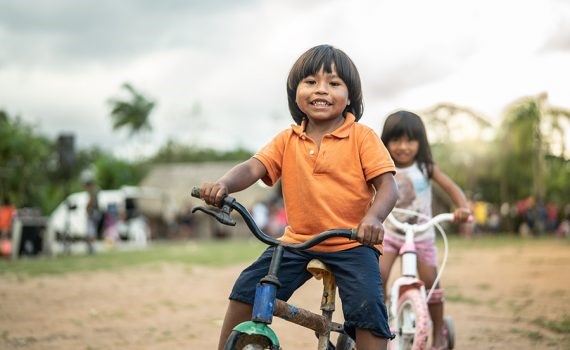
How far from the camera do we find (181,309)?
7773mm

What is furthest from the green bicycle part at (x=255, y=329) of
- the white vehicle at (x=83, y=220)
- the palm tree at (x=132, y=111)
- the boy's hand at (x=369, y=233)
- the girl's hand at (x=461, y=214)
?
the palm tree at (x=132, y=111)

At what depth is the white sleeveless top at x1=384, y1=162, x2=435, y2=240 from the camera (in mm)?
4844

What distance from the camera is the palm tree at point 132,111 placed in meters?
59.9

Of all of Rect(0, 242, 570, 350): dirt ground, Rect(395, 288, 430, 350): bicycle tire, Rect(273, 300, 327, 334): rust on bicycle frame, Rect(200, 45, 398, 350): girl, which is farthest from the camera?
Rect(0, 242, 570, 350): dirt ground

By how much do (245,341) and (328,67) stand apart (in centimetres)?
124

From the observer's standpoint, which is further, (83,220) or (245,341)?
(83,220)

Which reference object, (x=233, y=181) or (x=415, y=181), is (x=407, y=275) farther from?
(x=233, y=181)

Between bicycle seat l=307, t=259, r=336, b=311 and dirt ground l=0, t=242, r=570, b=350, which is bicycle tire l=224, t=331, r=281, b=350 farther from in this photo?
dirt ground l=0, t=242, r=570, b=350

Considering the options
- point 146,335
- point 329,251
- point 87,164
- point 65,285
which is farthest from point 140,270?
point 87,164

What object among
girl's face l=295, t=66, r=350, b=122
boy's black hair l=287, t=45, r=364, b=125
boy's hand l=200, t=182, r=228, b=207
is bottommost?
boy's hand l=200, t=182, r=228, b=207

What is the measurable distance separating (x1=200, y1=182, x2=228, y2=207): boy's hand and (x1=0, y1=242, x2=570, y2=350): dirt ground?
9.54ft

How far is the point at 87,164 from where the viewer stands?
53719mm

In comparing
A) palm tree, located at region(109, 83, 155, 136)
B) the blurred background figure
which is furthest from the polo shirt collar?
palm tree, located at region(109, 83, 155, 136)

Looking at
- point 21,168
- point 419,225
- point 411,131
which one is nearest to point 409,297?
point 419,225
